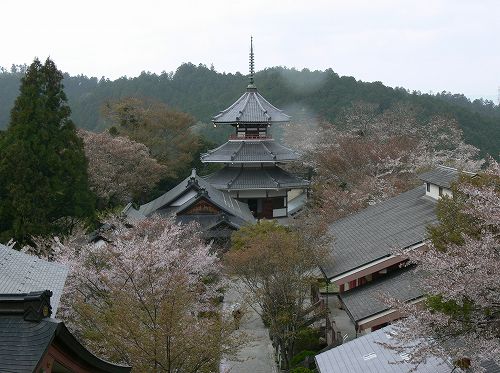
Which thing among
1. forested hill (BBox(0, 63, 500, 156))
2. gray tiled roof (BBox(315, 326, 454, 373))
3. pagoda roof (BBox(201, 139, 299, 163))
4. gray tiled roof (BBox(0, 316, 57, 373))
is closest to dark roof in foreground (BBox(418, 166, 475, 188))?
gray tiled roof (BBox(315, 326, 454, 373))

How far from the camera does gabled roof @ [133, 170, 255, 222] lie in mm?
31219

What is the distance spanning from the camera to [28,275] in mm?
10562

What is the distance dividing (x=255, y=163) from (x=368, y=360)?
89.5 ft

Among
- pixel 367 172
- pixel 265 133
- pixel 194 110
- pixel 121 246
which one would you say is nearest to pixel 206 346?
pixel 121 246

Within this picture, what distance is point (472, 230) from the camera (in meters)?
12.4

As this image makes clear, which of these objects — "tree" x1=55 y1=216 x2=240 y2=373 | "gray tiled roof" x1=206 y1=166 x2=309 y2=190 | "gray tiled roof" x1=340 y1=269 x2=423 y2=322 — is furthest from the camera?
"gray tiled roof" x1=206 y1=166 x2=309 y2=190

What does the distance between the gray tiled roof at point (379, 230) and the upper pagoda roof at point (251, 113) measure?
16.6 metres

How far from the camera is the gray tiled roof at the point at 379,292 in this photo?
1538 cm

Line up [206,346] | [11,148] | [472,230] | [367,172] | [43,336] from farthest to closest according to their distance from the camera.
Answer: [367,172] < [11,148] < [472,230] < [206,346] < [43,336]

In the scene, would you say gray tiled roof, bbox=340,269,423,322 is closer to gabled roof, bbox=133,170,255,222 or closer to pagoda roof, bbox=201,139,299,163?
gabled roof, bbox=133,170,255,222

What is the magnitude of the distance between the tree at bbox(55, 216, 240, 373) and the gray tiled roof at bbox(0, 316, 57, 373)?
505cm

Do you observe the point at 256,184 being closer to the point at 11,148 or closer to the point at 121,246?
the point at 11,148

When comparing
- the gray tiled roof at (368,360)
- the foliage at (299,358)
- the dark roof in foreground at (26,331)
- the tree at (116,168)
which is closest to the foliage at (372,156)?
the foliage at (299,358)

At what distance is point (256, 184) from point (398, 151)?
8.82 m
